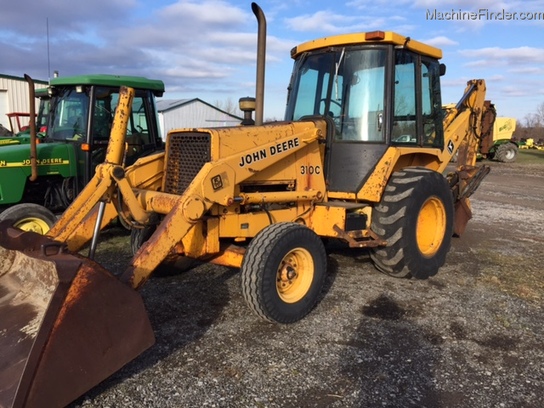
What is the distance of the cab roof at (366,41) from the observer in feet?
16.0

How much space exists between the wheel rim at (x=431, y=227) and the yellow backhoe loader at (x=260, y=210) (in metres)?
0.02

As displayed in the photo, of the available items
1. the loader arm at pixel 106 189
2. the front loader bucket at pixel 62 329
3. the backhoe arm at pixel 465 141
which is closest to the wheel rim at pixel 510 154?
the backhoe arm at pixel 465 141

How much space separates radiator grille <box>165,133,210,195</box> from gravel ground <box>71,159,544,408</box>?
3.68 feet

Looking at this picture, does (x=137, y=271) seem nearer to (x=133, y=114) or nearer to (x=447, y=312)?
(x=447, y=312)

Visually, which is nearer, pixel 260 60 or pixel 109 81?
pixel 260 60

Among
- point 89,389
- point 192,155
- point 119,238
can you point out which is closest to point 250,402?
point 89,389

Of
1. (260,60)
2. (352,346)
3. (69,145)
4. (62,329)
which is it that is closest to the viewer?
(62,329)

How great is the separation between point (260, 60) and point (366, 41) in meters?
1.10

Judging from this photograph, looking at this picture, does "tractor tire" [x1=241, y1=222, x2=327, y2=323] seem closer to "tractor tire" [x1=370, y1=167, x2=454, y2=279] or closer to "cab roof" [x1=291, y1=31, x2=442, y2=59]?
"tractor tire" [x1=370, y1=167, x2=454, y2=279]

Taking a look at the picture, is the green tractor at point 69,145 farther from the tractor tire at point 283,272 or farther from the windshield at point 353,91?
the tractor tire at point 283,272

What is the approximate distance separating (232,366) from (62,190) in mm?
4518

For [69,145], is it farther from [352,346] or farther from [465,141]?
[465,141]

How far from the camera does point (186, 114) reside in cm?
4041

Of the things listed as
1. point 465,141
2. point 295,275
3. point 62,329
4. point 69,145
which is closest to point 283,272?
point 295,275
